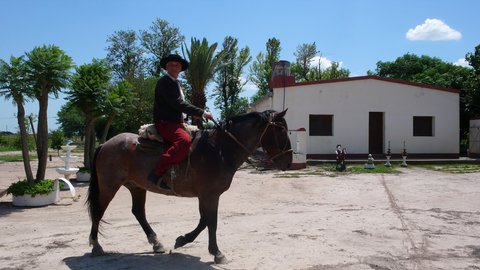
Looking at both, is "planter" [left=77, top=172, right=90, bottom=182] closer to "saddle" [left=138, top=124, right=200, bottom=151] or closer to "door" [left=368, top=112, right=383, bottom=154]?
"saddle" [left=138, top=124, right=200, bottom=151]

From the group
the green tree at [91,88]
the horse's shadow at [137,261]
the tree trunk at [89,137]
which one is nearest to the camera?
the horse's shadow at [137,261]

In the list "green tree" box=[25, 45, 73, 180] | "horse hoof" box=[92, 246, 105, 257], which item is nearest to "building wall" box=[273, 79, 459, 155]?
"green tree" box=[25, 45, 73, 180]

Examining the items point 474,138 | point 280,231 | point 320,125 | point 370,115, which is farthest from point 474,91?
point 280,231

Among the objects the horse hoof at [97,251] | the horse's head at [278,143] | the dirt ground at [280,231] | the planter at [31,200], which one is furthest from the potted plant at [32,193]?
the horse's head at [278,143]

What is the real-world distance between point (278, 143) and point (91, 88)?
402 inches

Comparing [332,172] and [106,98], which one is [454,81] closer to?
[332,172]

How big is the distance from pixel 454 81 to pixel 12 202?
28.6 m

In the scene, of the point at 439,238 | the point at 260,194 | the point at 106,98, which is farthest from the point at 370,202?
the point at 106,98

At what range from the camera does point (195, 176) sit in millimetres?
5410

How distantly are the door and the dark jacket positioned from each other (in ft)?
63.3

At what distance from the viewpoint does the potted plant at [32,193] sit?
9.97 metres

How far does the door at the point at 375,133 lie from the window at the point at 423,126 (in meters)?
2.02

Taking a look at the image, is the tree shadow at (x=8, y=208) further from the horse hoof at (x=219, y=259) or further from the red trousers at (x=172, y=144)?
the horse hoof at (x=219, y=259)

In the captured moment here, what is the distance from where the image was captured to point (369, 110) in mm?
22719
